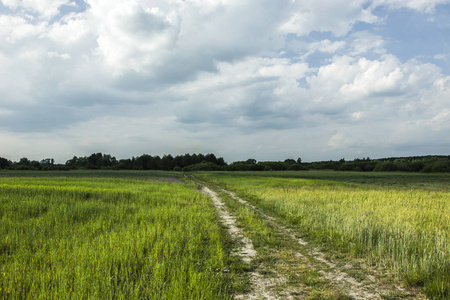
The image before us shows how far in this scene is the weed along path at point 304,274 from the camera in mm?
5004

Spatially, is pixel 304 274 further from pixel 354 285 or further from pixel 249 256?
pixel 249 256

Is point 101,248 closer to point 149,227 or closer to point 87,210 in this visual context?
point 149,227

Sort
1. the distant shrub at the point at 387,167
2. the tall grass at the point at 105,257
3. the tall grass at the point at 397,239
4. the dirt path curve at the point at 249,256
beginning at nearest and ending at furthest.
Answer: the tall grass at the point at 105,257 → the dirt path curve at the point at 249,256 → the tall grass at the point at 397,239 → the distant shrub at the point at 387,167

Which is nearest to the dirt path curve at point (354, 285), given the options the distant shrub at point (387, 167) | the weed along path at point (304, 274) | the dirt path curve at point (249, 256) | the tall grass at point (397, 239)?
the weed along path at point (304, 274)

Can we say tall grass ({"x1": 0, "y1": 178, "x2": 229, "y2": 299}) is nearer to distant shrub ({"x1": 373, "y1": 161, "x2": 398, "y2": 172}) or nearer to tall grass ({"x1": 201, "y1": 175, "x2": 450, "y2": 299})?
tall grass ({"x1": 201, "y1": 175, "x2": 450, "y2": 299})

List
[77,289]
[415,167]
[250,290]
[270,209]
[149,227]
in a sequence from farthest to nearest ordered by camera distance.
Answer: [415,167] → [270,209] → [149,227] → [250,290] → [77,289]

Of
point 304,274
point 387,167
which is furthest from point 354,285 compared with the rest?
point 387,167

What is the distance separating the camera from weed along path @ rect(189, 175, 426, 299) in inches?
197

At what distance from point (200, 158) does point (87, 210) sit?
499ft

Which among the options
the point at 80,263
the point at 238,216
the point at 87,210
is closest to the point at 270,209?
the point at 238,216

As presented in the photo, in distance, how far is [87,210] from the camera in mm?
12266

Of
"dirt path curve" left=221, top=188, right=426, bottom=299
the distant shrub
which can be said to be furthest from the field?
the distant shrub

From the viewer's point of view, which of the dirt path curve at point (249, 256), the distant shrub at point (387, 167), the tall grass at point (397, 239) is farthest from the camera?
the distant shrub at point (387, 167)

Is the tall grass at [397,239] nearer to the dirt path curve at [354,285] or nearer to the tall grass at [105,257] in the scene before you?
the dirt path curve at [354,285]
